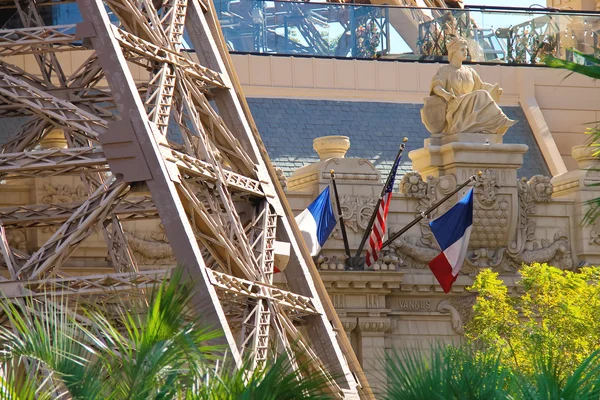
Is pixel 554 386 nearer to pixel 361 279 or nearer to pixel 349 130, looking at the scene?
pixel 361 279

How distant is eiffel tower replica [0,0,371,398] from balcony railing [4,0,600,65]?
41.2 feet

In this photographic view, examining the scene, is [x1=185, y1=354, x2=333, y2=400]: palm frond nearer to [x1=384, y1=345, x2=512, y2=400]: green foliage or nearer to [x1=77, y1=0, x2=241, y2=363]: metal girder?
[x1=384, y1=345, x2=512, y2=400]: green foliage

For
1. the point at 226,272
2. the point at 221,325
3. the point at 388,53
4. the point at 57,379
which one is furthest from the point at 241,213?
the point at 388,53

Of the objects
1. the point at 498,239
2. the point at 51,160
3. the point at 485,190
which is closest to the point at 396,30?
the point at 485,190

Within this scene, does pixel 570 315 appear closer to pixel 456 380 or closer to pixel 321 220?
pixel 321 220

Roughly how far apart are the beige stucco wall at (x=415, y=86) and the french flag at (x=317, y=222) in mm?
7647

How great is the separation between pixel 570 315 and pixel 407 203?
6.07m

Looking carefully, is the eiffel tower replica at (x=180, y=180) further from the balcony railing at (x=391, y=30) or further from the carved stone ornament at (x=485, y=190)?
the balcony railing at (x=391, y=30)

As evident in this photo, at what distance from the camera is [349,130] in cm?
3791

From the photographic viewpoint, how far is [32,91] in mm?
24016

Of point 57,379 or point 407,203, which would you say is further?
point 407,203

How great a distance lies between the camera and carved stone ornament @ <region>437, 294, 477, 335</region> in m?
32.5

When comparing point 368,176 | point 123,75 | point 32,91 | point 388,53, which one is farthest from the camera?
point 388,53

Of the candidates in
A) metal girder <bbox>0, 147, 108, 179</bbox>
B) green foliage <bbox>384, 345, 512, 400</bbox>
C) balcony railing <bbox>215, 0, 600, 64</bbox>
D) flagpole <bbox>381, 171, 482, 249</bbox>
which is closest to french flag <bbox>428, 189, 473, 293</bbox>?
flagpole <bbox>381, 171, 482, 249</bbox>
